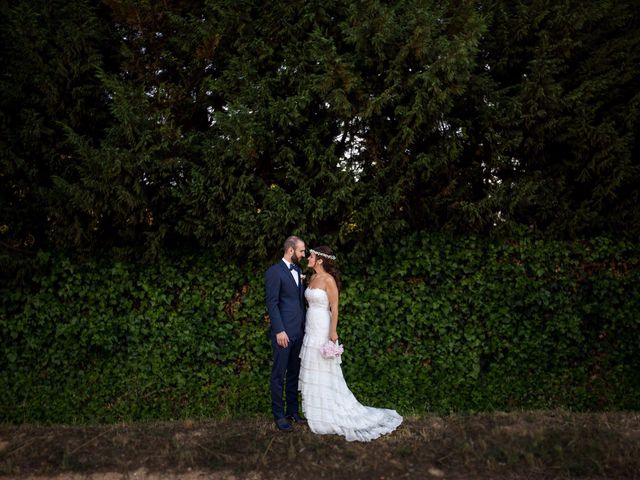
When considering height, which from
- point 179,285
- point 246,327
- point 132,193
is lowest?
point 246,327

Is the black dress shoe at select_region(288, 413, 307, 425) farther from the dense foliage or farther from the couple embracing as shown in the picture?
the dense foliage

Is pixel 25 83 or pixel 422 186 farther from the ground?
pixel 25 83

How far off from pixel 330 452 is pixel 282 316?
5.23 feet

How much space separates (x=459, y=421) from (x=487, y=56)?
17.9 ft

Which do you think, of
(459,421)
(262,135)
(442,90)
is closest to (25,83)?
(262,135)

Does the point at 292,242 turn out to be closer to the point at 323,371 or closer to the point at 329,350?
the point at 329,350

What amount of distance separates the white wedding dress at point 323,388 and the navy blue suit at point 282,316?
0.45 ft

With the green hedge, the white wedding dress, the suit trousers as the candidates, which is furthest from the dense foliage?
the suit trousers

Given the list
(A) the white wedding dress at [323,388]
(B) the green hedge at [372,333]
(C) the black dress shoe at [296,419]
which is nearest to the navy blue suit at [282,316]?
(A) the white wedding dress at [323,388]

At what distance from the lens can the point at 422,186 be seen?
271 inches

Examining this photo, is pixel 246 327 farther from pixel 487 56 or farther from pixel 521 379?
pixel 487 56

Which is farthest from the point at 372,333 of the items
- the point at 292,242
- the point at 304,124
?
the point at 304,124

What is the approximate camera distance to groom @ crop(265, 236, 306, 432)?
214 inches

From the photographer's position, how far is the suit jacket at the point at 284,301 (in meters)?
5.42
